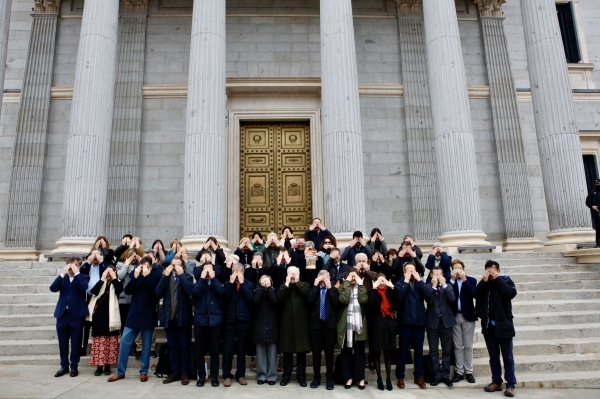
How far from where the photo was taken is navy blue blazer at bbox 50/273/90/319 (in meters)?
8.19

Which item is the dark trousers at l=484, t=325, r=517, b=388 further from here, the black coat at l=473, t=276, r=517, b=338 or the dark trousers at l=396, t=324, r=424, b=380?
the dark trousers at l=396, t=324, r=424, b=380

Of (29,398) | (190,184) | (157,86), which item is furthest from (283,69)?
(29,398)

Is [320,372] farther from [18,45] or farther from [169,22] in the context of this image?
[18,45]

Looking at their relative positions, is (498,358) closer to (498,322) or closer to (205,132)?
(498,322)

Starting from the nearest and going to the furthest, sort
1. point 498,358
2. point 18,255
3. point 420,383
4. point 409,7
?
1. point 498,358
2. point 420,383
3. point 18,255
4. point 409,7

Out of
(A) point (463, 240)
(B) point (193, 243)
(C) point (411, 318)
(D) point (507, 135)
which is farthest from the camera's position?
(D) point (507, 135)

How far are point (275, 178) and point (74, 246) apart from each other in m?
7.40

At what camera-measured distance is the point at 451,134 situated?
1314 centimetres

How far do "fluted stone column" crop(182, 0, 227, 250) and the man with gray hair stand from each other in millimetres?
4153

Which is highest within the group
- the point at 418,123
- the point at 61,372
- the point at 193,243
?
the point at 418,123

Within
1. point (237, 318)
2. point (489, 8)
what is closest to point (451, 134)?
point (237, 318)

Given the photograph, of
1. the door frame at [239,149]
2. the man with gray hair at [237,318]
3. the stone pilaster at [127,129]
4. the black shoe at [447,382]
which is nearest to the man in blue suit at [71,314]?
the man with gray hair at [237,318]

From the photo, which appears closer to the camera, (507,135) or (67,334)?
(67,334)

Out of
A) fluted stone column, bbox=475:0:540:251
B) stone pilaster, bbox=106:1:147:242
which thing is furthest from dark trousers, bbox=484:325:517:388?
stone pilaster, bbox=106:1:147:242
